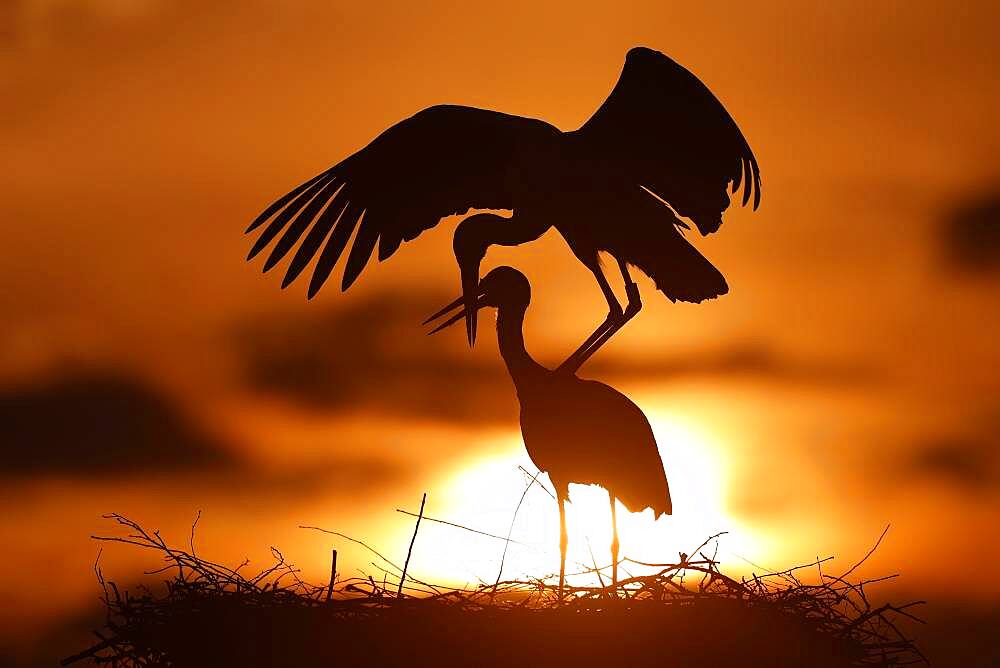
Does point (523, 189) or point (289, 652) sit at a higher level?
point (523, 189)

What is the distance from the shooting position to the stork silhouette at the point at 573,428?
21.9 ft

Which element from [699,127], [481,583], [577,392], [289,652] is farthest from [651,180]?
[289,652]

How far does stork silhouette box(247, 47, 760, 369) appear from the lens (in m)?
7.61

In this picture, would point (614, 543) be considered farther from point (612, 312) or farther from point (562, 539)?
point (612, 312)

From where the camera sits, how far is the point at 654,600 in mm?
5898

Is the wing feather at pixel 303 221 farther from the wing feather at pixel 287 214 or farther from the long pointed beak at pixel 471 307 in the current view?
the long pointed beak at pixel 471 307

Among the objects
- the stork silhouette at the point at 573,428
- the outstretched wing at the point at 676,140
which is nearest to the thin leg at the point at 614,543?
the stork silhouette at the point at 573,428

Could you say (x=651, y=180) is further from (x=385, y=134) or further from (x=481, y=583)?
(x=481, y=583)

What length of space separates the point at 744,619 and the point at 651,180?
2.95 metres

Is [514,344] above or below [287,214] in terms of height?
below

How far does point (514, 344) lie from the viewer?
6801 mm

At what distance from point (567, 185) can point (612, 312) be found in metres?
0.70

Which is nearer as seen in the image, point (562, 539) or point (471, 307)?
point (562, 539)

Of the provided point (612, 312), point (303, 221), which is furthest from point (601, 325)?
point (303, 221)
